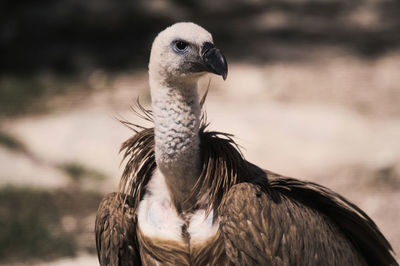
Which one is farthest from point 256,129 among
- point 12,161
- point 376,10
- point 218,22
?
point 376,10

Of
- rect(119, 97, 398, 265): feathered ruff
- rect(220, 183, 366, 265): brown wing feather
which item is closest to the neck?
rect(119, 97, 398, 265): feathered ruff

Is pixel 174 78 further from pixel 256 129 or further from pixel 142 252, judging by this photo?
pixel 256 129

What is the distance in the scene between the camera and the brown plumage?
12.5 ft

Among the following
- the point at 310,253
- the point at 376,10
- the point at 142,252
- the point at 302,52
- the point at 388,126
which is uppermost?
the point at 376,10

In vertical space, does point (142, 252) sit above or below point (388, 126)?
below

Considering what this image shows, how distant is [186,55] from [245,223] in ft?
3.09

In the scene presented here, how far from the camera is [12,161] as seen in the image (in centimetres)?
825

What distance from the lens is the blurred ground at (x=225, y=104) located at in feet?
25.0

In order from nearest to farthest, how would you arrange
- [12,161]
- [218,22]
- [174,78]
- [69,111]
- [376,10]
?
[174,78], [12,161], [69,111], [218,22], [376,10]

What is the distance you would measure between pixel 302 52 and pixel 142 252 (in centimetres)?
1022

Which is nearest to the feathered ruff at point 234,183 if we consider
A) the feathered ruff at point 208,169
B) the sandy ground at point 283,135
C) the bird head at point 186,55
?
the feathered ruff at point 208,169

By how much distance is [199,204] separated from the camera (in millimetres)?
4012

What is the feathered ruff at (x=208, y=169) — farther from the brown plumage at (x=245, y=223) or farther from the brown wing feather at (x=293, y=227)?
the brown wing feather at (x=293, y=227)

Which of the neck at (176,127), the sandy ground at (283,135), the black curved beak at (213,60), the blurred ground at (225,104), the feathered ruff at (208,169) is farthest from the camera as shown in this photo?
the sandy ground at (283,135)
